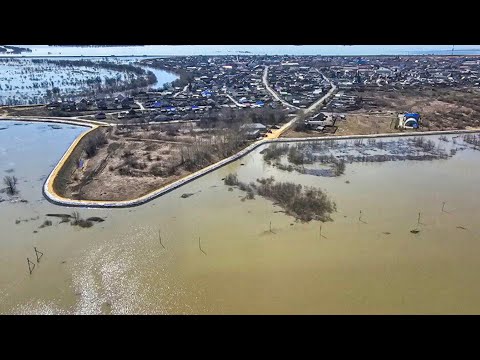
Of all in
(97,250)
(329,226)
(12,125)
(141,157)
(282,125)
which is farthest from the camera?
(12,125)

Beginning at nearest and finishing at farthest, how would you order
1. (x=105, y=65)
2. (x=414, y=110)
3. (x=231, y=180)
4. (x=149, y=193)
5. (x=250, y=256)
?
1. (x=250, y=256)
2. (x=149, y=193)
3. (x=231, y=180)
4. (x=414, y=110)
5. (x=105, y=65)

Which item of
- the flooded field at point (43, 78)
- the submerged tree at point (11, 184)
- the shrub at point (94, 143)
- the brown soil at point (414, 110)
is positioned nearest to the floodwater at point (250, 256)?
the submerged tree at point (11, 184)

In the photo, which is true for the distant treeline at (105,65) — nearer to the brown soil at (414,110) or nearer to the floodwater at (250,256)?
the brown soil at (414,110)

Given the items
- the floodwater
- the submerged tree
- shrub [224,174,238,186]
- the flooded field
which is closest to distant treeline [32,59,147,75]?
the flooded field

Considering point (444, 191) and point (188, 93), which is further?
point (188, 93)

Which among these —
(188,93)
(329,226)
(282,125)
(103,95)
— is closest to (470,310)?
(329,226)

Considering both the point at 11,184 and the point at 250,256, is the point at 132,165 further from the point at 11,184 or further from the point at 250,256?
the point at 250,256

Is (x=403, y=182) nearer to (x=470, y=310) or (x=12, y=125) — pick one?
(x=470, y=310)

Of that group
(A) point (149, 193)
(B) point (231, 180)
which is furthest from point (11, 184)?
(B) point (231, 180)

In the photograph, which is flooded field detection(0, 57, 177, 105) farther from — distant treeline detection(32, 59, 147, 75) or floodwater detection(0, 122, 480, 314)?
floodwater detection(0, 122, 480, 314)
